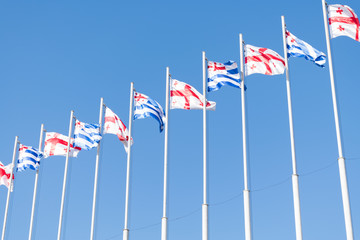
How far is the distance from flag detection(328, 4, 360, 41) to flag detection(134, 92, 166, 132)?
1269 centimetres

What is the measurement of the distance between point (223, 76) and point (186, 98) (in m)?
2.90

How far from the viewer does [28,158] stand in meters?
51.2

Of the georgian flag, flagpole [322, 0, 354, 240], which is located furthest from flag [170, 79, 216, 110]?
the georgian flag

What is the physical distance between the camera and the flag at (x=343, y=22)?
127ft

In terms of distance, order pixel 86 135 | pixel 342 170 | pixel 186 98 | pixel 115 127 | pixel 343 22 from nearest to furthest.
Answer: pixel 342 170 → pixel 343 22 → pixel 186 98 → pixel 115 127 → pixel 86 135

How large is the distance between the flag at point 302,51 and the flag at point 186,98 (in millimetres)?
6188

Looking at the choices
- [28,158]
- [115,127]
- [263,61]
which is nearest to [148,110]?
[115,127]

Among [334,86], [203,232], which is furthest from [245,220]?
[334,86]

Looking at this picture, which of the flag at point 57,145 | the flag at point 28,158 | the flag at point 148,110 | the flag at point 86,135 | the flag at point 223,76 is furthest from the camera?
the flag at point 28,158

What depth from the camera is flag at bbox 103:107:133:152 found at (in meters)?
46.5

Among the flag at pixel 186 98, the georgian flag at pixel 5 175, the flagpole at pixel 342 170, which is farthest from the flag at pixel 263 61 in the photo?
the georgian flag at pixel 5 175

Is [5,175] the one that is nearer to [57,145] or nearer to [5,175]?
[5,175]

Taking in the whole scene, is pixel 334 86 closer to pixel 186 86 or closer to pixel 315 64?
pixel 315 64

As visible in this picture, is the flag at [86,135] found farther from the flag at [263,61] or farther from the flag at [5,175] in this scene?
the flag at [263,61]
